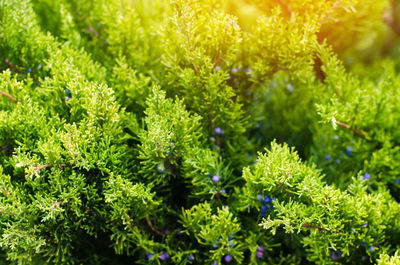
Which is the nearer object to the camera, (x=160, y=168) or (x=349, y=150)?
(x=160, y=168)

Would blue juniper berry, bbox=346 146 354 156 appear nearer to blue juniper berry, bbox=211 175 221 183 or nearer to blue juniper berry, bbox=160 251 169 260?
blue juniper berry, bbox=211 175 221 183

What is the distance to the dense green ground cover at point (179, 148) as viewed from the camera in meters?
1.08

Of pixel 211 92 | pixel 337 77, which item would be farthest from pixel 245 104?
pixel 337 77

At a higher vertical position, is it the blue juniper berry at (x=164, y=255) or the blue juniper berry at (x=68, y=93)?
the blue juniper berry at (x=68, y=93)

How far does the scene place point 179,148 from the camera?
1168 millimetres

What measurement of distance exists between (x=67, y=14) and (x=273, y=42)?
3.17 feet

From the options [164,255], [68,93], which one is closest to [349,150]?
[164,255]

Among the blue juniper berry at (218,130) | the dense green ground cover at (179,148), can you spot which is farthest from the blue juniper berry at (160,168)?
the blue juniper berry at (218,130)

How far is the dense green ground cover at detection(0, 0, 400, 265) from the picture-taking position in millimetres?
1083

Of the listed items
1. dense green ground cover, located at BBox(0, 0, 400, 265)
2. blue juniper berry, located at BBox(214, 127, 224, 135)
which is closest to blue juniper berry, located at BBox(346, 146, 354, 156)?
dense green ground cover, located at BBox(0, 0, 400, 265)

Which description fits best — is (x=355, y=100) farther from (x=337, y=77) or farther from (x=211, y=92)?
(x=211, y=92)

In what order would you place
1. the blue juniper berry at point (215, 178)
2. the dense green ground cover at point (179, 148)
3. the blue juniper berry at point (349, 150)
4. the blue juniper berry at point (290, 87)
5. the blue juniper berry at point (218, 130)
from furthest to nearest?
the blue juniper berry at point (290, 87), the blue juniper berry at point (349, 150), the blue juniper berry at point (218, 130), the blue juniper berry at point (215, 178), the dense green ground cover at point (179, 148)

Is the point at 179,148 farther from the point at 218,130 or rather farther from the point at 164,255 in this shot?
the point at 164,255

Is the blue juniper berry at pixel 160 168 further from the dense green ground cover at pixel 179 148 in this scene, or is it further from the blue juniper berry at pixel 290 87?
the blue juniper berry at pixel 290 87
